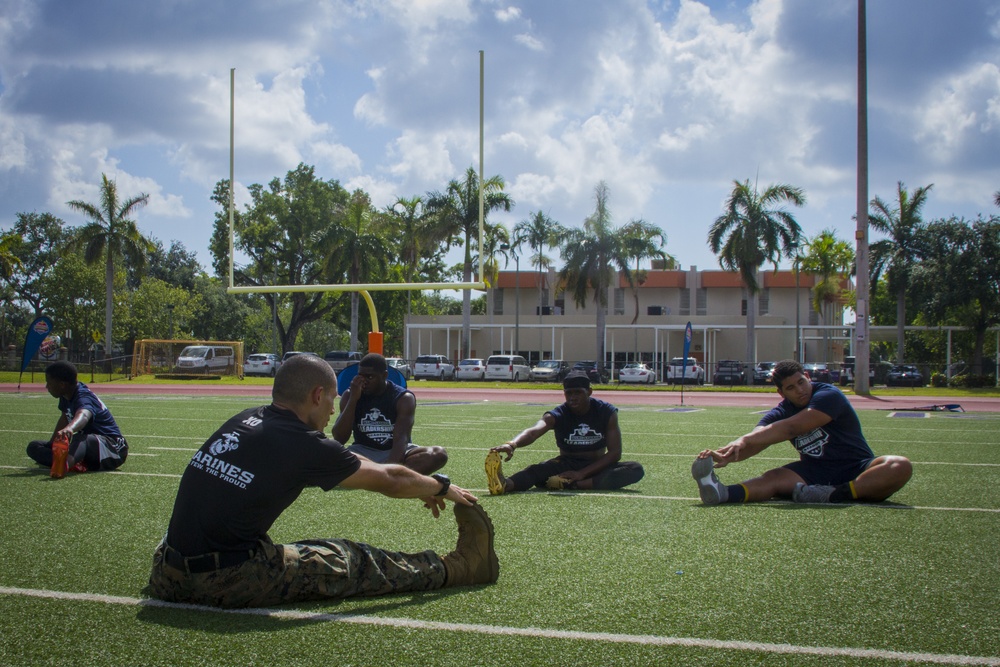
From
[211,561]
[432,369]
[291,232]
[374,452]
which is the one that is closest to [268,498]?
[211,561]

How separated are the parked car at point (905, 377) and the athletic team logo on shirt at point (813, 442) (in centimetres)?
4078

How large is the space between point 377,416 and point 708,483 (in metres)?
3.22

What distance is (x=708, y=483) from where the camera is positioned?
7375mm

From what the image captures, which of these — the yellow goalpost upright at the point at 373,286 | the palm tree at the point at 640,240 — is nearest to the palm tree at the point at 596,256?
the palm tree at the point at 640,240

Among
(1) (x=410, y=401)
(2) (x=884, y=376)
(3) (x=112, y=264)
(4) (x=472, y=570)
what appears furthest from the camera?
(3) (x=112, y=264)

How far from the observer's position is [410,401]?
27.7 ft

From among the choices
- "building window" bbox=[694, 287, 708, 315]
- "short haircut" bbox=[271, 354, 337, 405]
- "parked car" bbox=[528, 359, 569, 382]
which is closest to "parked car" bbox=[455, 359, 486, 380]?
"parked car" bbox=[528, 359, 569, 382]

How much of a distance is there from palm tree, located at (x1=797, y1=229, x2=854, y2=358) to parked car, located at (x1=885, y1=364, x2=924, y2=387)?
1154 centimetres

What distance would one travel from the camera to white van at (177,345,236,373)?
46.0 metres

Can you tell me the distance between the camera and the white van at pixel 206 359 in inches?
1810

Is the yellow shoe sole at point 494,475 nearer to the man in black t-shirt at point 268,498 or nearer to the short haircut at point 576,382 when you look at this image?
the short haircut at point 576,382

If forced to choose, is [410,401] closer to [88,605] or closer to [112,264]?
[88,605]

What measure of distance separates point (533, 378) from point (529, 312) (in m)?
21.6

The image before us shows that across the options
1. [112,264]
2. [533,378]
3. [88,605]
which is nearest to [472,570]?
[88,605]
